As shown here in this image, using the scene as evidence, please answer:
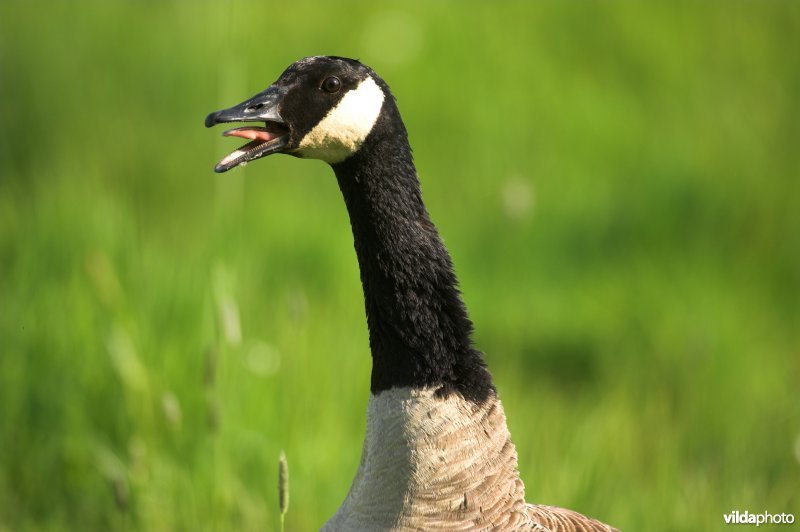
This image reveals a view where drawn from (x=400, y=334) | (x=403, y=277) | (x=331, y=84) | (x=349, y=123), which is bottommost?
(x=400, y=334)

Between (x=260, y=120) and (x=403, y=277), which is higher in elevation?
(x=260, y=120)

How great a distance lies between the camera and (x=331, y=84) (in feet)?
8.95

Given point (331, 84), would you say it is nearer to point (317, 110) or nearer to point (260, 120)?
point (317, 110)

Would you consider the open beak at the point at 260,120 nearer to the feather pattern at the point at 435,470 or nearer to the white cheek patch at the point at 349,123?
the white cheek patch at the point at 349,123

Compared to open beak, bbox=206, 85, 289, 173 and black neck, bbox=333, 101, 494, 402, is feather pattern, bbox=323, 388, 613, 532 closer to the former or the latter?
black neck, bbox=333, 101, 494, 402

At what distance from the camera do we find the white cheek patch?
2.68 metres

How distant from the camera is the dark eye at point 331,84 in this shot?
8.93 ft

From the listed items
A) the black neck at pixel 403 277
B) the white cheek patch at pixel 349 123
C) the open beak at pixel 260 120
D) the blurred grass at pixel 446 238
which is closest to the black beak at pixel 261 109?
the open beak at pixel 260 120

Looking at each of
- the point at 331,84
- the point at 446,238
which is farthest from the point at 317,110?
the point at 446,238

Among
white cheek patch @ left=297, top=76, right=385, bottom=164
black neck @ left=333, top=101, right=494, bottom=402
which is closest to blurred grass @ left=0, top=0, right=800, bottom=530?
black neck @ left=333, top=101, right=494, bottom=402

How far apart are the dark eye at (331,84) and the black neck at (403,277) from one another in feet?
0.44

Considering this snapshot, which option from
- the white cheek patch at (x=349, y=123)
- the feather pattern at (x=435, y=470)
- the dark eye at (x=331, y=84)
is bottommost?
the feather pattern at (x=435, y=470)

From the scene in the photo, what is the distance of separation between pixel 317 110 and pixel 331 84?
0.27ft

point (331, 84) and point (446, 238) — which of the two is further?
point (446, 238)
